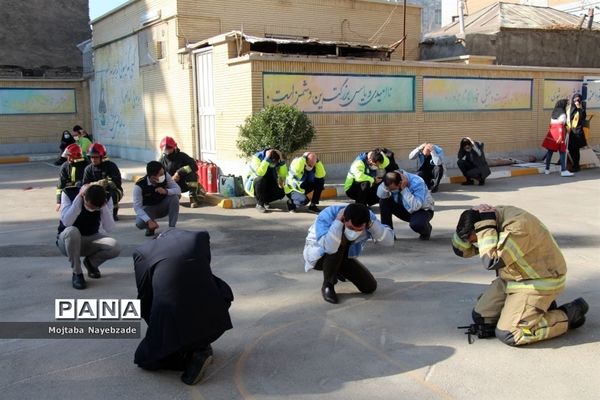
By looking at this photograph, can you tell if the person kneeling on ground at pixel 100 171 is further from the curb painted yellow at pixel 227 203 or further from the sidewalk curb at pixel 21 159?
the sidewalk curb at pixel 21 159

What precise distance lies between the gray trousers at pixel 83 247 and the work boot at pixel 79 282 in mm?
43

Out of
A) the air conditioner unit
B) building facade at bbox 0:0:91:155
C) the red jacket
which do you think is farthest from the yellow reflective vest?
building facade at bbox 0:0:91:155

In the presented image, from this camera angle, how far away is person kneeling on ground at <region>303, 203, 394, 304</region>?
5340 mm

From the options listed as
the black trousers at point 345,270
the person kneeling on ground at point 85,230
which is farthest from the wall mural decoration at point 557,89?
the person kneeling on ground at point 85,230

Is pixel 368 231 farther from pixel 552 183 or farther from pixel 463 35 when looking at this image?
pixel 463 35

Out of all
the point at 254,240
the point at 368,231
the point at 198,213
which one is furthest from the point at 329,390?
the point at 198,213

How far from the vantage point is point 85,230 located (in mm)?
6434

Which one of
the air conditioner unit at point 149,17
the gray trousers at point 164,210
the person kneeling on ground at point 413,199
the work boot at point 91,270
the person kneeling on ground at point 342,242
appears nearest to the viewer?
the person kneeling on ground at point 342,242

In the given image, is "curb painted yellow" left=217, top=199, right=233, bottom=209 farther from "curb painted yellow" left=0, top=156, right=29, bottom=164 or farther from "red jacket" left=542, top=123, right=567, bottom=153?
"curb painted yellow" left=0, top=156, right=29, bottom=164

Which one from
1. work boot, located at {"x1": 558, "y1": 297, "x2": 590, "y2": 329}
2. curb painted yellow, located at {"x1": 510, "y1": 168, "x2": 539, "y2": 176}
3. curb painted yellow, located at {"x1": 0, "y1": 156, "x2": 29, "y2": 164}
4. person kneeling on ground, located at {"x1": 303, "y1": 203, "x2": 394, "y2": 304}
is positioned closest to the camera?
work boot, located at {"x1": 558, "y1": 297, "x2": 590, "y2": 329}

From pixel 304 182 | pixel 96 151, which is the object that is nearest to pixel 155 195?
pixel 96 151

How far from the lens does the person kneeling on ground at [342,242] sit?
17.5 feet

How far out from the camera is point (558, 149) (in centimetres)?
1544

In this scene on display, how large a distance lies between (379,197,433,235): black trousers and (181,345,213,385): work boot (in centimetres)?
465
